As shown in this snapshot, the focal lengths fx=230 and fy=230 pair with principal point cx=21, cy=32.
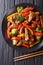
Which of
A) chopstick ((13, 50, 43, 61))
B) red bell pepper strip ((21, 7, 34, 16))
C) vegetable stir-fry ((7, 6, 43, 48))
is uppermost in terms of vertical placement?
red bell pepper strip ((21, 7, 34, 16))

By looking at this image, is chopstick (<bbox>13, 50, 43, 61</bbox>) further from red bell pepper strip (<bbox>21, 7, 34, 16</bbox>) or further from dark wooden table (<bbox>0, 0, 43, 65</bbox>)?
red bell pepper strip (<bbox>21, 7, 34, 16</bbox>)

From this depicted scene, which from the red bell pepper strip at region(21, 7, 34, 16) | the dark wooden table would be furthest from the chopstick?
the red bell pepper strip at region(21, 7, 34, 16)

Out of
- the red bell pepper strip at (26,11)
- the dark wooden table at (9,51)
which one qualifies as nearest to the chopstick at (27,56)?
the dark wooden table at (9,51)

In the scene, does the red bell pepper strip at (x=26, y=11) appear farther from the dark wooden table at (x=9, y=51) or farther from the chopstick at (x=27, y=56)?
the chopstick at (x=27, y=56)

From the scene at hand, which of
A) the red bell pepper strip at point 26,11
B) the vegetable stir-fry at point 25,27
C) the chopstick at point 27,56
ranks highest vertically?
the red bell pepper strip at point 26,11

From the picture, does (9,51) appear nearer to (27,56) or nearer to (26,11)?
(27,56)

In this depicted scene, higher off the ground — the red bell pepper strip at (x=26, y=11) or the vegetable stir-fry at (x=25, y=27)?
the red bell pepper strip at (x=26, y=11)

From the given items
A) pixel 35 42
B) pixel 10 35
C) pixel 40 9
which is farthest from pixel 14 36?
pixel 40 9

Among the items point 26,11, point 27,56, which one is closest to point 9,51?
point 27,56
